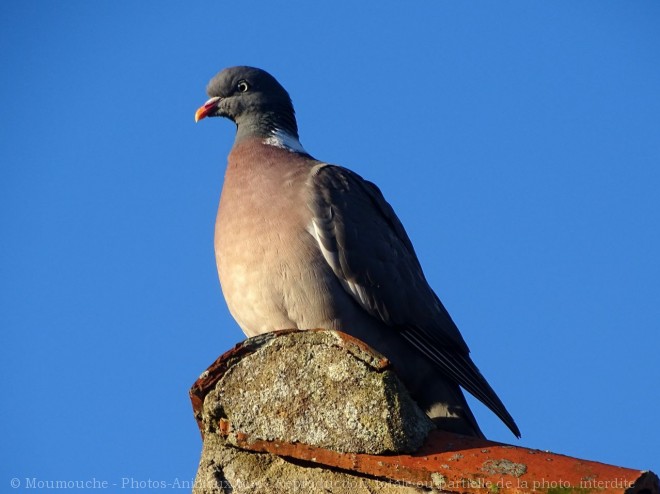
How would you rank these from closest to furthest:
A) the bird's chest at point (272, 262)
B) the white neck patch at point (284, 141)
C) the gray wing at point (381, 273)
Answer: the bird's chest at point (272, 262) → the gray wing at point (381, 273) → the white neck patch at point (284, 141)

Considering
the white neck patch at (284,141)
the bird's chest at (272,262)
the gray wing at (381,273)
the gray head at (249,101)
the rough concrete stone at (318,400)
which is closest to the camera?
the rough concrete stone at (318,400)

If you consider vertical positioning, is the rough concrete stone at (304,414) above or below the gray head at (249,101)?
below

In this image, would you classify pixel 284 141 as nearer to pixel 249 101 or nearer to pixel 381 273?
pixel 249 101

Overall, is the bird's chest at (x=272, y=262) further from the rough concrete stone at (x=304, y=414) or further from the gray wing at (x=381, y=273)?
the rough concrete stone at (x=304, y=414)

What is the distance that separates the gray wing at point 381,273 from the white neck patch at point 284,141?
22.6 inches

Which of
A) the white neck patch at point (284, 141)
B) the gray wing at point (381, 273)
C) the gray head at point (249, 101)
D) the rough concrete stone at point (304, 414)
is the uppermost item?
the gray head at point (249, 101)

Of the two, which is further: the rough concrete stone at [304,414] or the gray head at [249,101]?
the gray head at [249,101]

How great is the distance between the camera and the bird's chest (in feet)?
18.0

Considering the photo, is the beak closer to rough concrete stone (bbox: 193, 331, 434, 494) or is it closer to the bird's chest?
the bird's chest

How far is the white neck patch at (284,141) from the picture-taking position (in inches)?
263

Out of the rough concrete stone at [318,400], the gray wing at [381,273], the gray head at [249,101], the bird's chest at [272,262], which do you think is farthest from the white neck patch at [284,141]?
the rough concrete stone at [318,400]

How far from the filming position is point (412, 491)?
11.8ft

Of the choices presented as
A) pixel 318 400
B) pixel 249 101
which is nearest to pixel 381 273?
pixel 249 101

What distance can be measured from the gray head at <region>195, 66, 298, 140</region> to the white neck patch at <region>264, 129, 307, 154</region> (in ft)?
0.25
